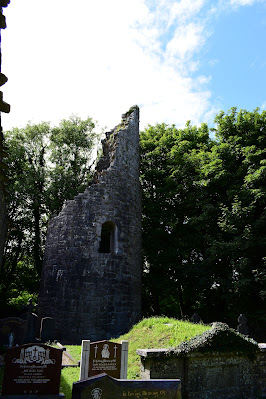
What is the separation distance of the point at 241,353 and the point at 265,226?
30.0 ft

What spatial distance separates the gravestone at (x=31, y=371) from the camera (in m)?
4.79

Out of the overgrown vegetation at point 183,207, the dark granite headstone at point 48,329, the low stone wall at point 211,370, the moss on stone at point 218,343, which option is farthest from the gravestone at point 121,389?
the overgrown vegetation at point 183,207

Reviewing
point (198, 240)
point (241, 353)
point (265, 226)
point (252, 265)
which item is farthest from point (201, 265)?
point (241, 353)

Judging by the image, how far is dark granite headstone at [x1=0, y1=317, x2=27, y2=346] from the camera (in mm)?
10828

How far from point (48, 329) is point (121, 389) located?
8047 millimetres

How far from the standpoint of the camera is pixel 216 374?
6715 millimetres

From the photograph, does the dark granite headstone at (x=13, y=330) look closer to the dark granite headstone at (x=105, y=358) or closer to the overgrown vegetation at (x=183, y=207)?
the dark granite headstone at (x=105, y=358)

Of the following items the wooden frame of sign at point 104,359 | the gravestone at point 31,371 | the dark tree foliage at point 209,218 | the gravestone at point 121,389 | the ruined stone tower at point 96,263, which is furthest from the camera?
the dark tree foliage at point 209,218

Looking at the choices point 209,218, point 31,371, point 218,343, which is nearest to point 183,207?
point 209,218

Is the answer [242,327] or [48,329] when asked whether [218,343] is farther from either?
[242,327]

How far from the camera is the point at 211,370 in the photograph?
670cm

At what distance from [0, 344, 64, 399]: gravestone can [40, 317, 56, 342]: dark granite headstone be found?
6.92 metres

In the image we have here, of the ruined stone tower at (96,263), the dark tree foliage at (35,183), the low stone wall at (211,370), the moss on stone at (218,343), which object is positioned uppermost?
the dark tree foliage at (35,183)

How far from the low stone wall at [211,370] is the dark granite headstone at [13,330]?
252 inches
